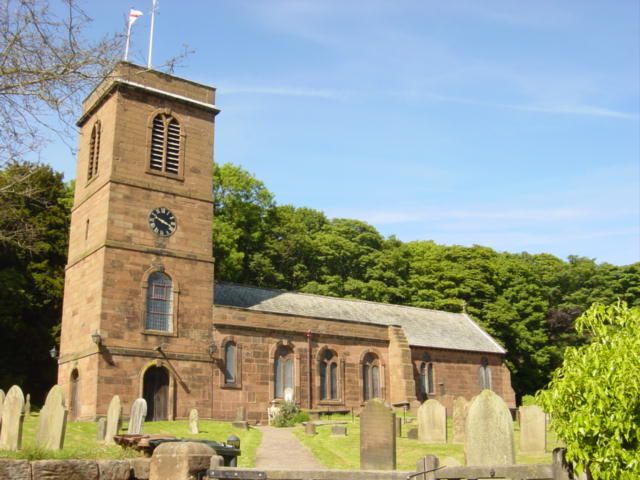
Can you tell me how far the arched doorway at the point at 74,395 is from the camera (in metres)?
28.4

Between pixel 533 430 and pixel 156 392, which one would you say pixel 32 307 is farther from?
pixel 533 430

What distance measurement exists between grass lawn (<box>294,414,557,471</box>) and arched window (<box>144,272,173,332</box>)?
8139 mm

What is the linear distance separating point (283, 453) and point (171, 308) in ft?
37.7

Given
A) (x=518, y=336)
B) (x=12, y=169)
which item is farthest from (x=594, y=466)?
(x=518, y=336)

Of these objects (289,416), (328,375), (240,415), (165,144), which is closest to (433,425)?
(240,415)

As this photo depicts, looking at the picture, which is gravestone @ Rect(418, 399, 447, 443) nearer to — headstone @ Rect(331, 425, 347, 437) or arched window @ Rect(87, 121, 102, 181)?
headstone @ Rect(331, 425, 347, 437)

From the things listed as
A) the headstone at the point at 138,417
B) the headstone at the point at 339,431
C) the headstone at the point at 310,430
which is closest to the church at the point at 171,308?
the headstone at the point at 138,417

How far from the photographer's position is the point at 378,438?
15.1 meters

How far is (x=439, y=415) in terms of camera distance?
2230cm

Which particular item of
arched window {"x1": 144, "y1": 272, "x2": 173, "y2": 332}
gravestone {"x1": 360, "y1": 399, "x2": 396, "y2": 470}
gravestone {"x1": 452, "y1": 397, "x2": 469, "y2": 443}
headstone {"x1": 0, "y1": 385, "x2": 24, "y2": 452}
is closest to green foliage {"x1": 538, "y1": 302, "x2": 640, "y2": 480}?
gravestone {"x1": 360, "y1": 399, "x2": 396, "y2": 470}

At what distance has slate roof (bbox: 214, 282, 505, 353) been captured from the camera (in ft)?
115

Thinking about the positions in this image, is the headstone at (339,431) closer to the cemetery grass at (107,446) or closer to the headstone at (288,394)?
the cemetery grass at (107,446)

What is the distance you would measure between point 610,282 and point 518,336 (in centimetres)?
1452

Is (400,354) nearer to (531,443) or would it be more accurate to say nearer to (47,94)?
(531,443)
